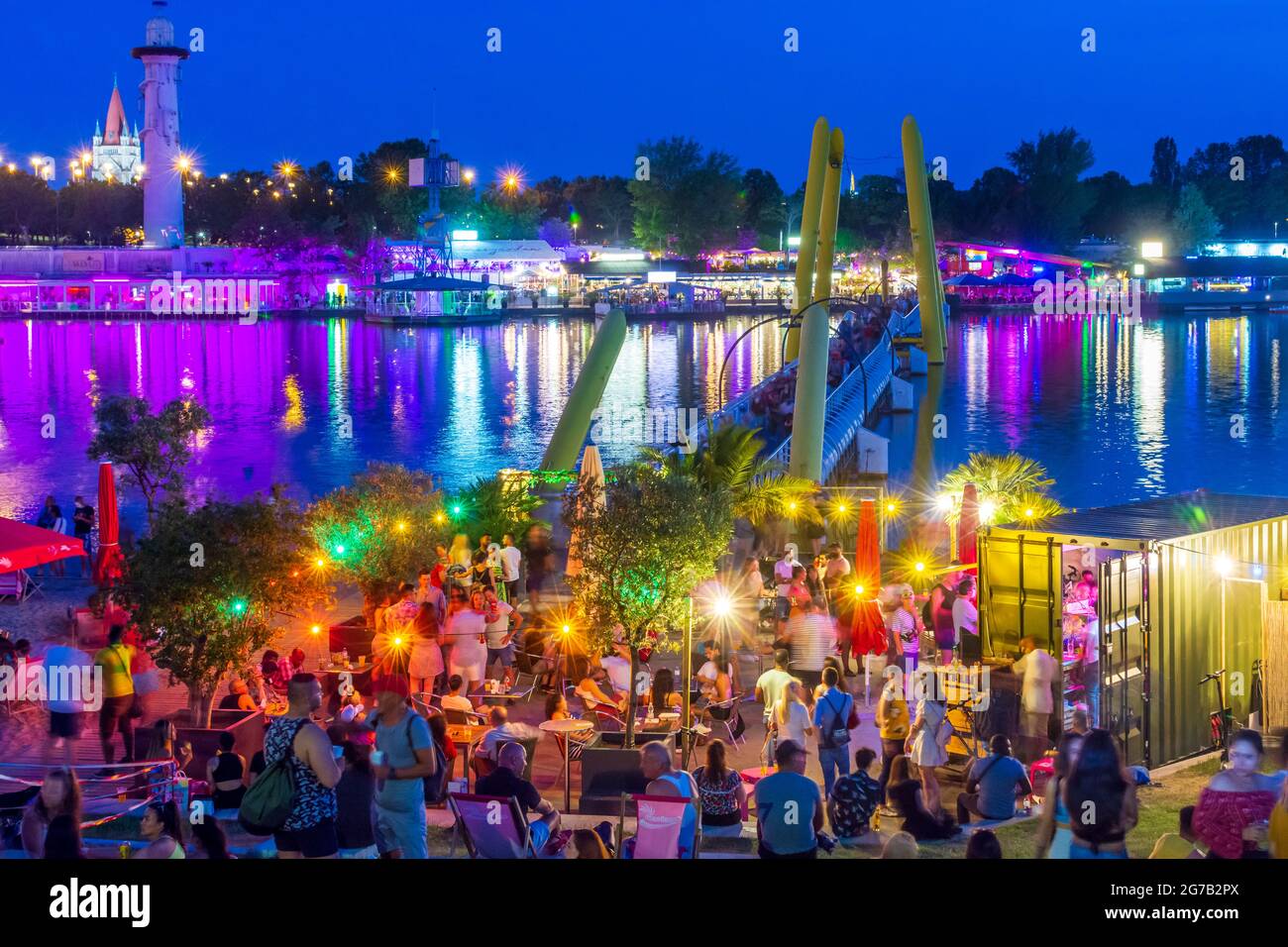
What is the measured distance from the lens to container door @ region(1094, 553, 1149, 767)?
10547mm

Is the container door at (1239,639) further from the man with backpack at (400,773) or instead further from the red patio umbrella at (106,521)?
the red patio umbrella at (106,521)

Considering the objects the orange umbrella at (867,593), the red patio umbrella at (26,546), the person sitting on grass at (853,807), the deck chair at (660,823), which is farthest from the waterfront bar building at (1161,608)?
the red patio umbrella at (26,546)

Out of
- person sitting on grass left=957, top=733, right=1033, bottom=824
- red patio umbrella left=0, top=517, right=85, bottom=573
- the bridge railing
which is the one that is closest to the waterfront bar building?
person sitting on grass left=957, top=733, right=1033, bottom=824

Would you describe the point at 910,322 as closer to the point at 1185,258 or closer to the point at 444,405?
the point at 444,405

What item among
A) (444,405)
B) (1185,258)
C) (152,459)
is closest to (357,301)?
(444,405)

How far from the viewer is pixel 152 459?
2236 centimetres

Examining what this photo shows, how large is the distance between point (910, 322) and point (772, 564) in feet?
210

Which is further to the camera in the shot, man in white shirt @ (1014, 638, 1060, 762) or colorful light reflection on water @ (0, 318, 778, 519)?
colorful light reflection on water @ (0, 318, 778, 519)

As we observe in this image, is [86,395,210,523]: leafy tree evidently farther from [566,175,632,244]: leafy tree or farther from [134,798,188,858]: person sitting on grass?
[566,175,632,244]: leafy tree

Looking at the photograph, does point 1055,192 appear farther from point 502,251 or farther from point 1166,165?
point 502,251

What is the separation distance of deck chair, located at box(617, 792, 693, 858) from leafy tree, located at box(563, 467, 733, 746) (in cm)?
376

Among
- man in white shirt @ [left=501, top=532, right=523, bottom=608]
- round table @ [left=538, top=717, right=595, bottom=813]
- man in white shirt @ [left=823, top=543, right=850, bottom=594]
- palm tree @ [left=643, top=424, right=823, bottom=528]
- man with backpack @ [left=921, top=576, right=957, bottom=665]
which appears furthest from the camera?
palm tree @ [left=643, top=424, right=823, bottom=528]

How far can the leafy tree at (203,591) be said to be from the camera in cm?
1083
